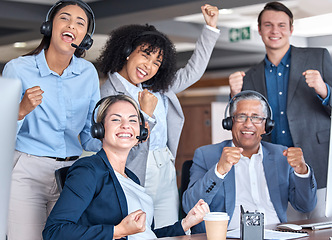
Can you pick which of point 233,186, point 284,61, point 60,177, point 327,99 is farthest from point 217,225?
point 284,61

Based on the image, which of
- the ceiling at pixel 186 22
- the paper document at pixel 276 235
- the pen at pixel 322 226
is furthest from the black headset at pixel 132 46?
the ceiling at pixel 186 22

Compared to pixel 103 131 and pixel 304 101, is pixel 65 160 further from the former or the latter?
pixel 304 101

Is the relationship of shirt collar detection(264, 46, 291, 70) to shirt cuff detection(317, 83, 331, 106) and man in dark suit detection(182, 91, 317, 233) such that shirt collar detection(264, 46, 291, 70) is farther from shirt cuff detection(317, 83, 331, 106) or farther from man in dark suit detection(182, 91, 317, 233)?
man in dark suit detection(182, 91, 317, 233)

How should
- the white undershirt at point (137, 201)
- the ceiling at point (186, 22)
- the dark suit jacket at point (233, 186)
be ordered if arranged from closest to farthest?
1. the white undershirt at point (137, 201)
2. the dark suit jacket at point (233, 186)
3. the ceiling at point (186, 22)

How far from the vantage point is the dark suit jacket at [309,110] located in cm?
309

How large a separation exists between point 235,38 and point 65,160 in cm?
649

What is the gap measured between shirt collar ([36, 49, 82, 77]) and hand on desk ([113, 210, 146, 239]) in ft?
2.90

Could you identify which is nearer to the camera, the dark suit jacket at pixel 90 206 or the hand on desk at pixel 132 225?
the hand on desk at pixel 132 225

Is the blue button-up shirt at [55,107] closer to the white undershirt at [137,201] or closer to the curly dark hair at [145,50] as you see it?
the curly dark hair at [145,50]

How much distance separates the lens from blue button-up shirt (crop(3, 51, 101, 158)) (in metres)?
2.31

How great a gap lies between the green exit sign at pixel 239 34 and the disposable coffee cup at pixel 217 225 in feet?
22.4

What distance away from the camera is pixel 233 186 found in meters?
2.60

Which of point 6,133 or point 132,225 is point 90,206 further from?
point 6,133

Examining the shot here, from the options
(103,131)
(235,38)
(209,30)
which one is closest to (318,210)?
(209,30)
